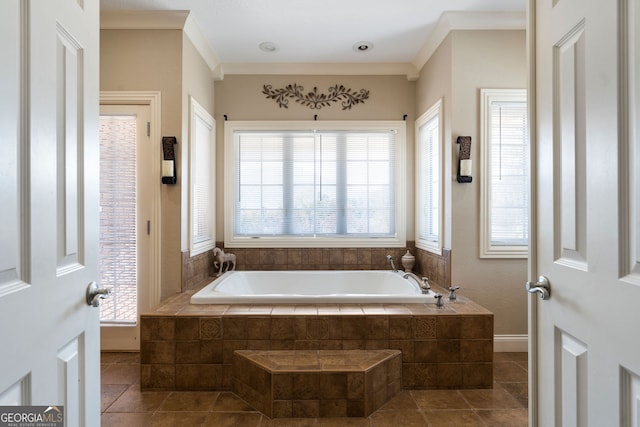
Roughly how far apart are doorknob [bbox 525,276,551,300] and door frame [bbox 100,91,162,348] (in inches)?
99.5

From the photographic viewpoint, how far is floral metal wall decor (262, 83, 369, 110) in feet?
12.0

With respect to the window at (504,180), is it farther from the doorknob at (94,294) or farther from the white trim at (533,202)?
the doorknob at (94,294)

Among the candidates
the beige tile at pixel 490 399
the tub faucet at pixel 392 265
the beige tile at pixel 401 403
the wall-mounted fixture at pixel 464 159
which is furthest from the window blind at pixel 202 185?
the beige tile at pixel 490 399

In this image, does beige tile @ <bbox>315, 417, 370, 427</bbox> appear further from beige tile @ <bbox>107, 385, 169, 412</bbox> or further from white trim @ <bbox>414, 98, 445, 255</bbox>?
white trim @ <bbox>414, 98, 445, 255</bbox>

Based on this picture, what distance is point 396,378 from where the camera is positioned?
2234 millimetres

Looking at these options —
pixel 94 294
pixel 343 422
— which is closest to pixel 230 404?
pixel 343 422

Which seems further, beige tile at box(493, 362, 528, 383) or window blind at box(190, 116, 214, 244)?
window blind at box(190, 116, 214, 244)

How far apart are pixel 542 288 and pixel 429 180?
7.83 feet

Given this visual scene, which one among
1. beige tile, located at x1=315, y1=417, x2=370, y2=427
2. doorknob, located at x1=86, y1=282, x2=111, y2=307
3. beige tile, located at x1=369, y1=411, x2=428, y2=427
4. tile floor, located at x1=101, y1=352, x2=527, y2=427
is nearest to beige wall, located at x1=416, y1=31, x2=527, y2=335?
tile floor, located at x1=101, y1=352, x2=527, y2=427

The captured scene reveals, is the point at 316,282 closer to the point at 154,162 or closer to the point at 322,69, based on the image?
the point at 154,162

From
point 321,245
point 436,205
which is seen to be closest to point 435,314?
point 436,205

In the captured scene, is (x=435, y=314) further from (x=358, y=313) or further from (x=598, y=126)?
(x=598, y=126)

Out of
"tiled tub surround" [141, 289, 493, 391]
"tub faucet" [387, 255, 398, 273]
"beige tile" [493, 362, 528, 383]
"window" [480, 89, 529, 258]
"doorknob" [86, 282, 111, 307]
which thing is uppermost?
"window" [480, 89, 529, 258]

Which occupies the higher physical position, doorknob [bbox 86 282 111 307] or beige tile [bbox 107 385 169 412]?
doorknob [bbox 86 282 111 307]
